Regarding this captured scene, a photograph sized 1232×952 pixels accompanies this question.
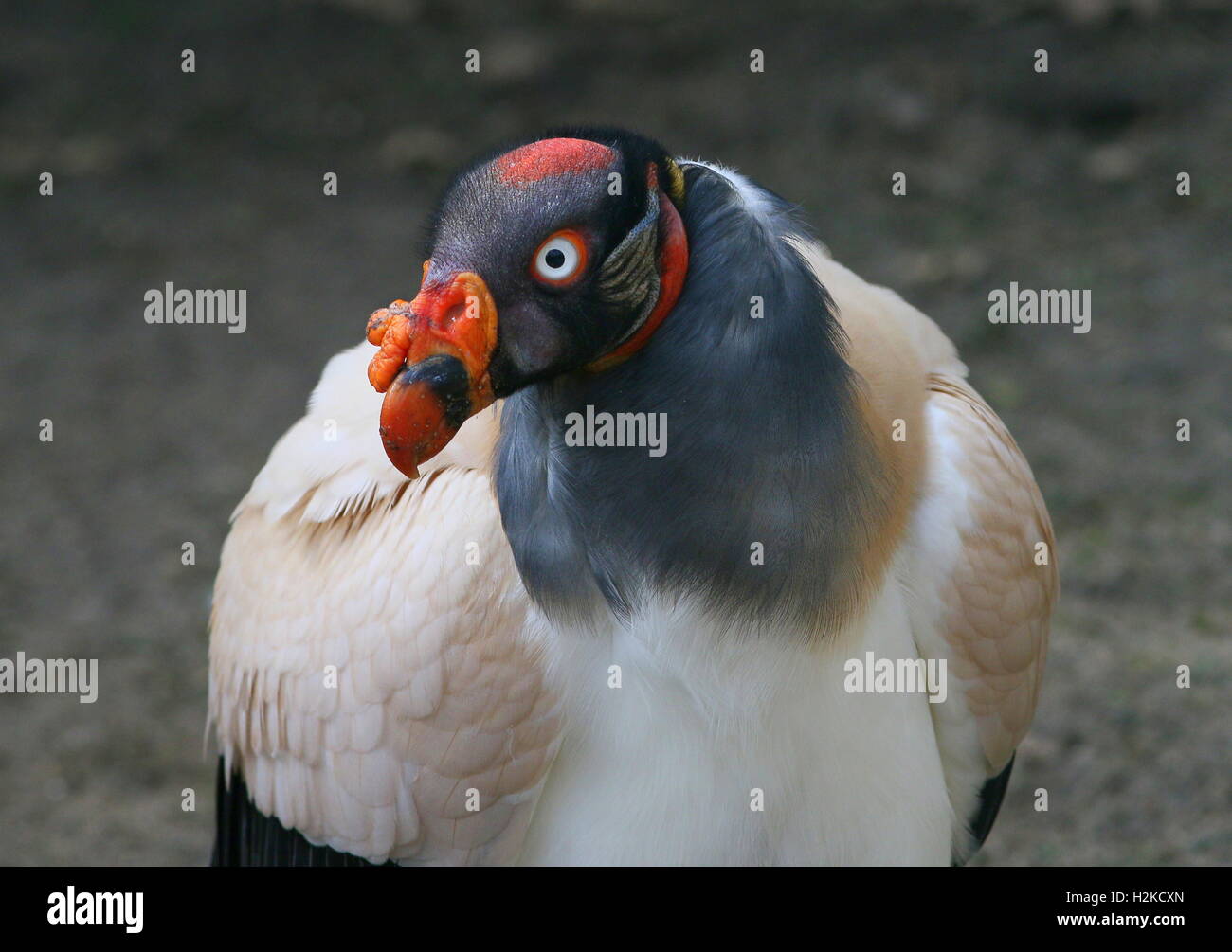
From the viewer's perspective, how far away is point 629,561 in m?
2.94

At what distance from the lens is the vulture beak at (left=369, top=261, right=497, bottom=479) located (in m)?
2.49

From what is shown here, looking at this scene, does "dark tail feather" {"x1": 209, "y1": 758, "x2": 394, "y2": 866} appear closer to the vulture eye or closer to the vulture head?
the vulture head

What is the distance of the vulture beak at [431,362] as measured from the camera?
2490 millimetres

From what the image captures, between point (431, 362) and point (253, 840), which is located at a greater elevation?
point (431, 362)

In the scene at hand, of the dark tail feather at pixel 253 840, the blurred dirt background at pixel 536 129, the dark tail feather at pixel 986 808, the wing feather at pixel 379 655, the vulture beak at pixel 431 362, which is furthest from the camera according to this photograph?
the blurred dirt background at pixel 536 129

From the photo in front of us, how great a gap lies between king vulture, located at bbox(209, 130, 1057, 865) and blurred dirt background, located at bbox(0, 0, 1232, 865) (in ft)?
6.41

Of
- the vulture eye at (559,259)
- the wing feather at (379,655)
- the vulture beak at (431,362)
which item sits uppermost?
the vulture eye at (559,259)

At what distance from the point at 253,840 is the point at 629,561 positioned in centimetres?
167

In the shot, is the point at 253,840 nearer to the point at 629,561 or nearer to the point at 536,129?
the point at 629,561

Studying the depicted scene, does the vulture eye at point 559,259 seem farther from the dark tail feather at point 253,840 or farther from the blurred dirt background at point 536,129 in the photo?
the blurred dirt background at point 536,129

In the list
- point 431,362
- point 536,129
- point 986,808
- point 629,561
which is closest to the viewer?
point 431,362

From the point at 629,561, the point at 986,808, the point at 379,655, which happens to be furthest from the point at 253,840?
the point at 986,808

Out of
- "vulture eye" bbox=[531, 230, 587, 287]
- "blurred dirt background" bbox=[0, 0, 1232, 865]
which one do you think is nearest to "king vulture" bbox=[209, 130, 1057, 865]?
"vulture eye" bbox=[531, 230, 587, 287]

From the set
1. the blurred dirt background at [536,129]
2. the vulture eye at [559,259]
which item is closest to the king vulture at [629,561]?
the vulture eye at [559,259]
